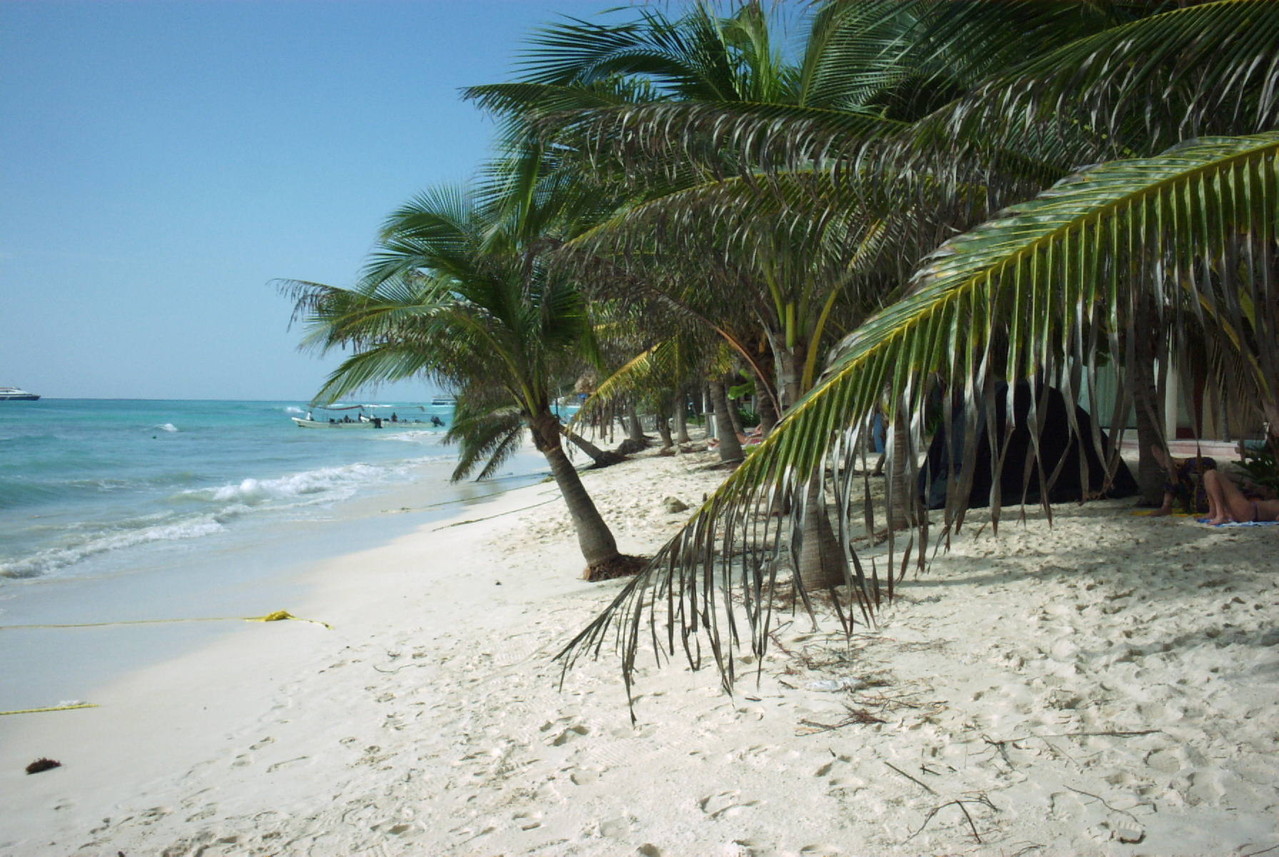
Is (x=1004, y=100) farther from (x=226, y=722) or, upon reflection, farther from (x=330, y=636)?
(x=330, y=636)

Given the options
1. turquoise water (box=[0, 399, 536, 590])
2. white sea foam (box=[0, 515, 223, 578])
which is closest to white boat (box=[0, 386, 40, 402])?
turquoise water (box=[0, 399, 536, 590])

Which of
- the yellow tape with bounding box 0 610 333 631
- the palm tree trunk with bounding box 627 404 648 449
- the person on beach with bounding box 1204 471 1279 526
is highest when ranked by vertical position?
→ the palm tree trunk with bounding box 627 404 648 449

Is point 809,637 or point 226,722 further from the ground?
point 809,637

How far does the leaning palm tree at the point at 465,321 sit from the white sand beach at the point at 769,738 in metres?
2.50

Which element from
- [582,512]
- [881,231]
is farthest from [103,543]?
[881,231]

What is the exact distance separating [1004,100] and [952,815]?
2.60m

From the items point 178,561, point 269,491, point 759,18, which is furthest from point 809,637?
point 269,491

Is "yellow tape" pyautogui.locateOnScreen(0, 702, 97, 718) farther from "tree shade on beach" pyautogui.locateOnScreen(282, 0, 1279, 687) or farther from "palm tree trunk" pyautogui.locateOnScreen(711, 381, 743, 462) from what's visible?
"palm tree trunk" pyautogui.locateOnScreen(711, 381, 743, 462)

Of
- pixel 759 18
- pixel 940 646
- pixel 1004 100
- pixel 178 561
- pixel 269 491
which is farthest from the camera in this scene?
pixel 269 491

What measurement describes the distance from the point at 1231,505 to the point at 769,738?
495 centimetres

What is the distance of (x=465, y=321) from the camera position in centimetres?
827

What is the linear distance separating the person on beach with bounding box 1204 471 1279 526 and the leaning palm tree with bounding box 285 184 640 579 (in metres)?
4.87

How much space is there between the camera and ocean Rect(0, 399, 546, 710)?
8.34 meters

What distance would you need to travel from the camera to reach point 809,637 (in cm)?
499
